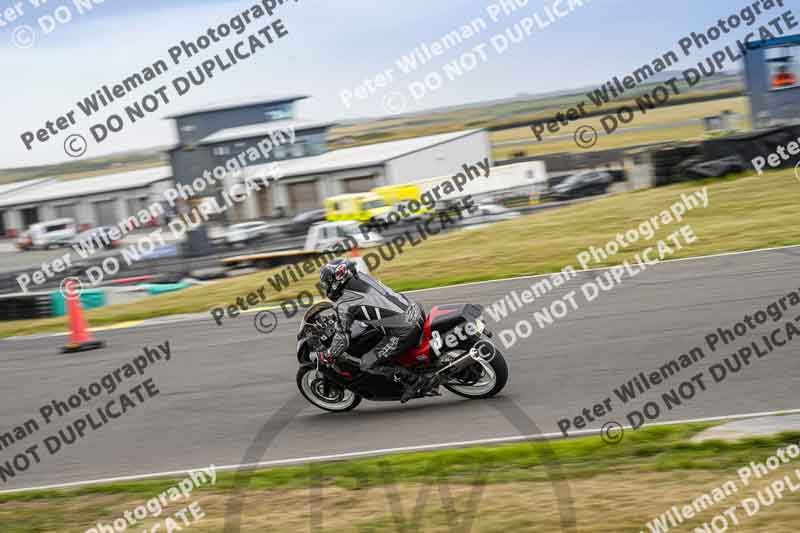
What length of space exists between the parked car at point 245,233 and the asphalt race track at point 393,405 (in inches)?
757

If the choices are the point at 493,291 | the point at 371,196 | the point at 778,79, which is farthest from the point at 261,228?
the point at 493,291

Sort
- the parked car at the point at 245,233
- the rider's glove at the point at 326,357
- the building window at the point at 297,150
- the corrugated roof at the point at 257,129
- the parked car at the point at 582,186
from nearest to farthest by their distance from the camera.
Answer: the rider's glove at the point at 326,357 < the parked car at the point at 245,233 < the parked car at the point at 582,186 < the corrugated roof at the point at 257,129 < the building window at the point at 297,150

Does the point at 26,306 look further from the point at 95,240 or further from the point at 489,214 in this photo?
the point at 95,240

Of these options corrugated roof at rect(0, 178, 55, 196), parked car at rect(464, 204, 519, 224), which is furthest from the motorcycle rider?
corrugated roof at rect(0, 178, 55, 196)

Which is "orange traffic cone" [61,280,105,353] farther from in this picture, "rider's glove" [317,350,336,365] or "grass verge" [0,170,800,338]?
"rider's glove" [317,350,336,365]

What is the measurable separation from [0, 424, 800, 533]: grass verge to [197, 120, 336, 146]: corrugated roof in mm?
44513

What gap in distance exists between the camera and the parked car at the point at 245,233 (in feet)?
110

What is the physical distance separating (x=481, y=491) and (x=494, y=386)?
258 centimetres

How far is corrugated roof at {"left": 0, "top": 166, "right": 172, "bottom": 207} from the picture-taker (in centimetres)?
5253

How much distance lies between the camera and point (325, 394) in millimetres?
9000

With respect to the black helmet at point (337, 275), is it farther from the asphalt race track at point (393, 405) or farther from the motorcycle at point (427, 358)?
the asphalt race track at point (393, 405)

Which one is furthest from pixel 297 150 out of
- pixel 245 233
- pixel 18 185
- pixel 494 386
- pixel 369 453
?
pixel 369 453

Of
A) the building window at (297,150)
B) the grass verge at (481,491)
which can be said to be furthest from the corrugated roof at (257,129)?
the grass verge at (481,491)

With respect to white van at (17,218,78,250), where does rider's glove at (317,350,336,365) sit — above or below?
above
